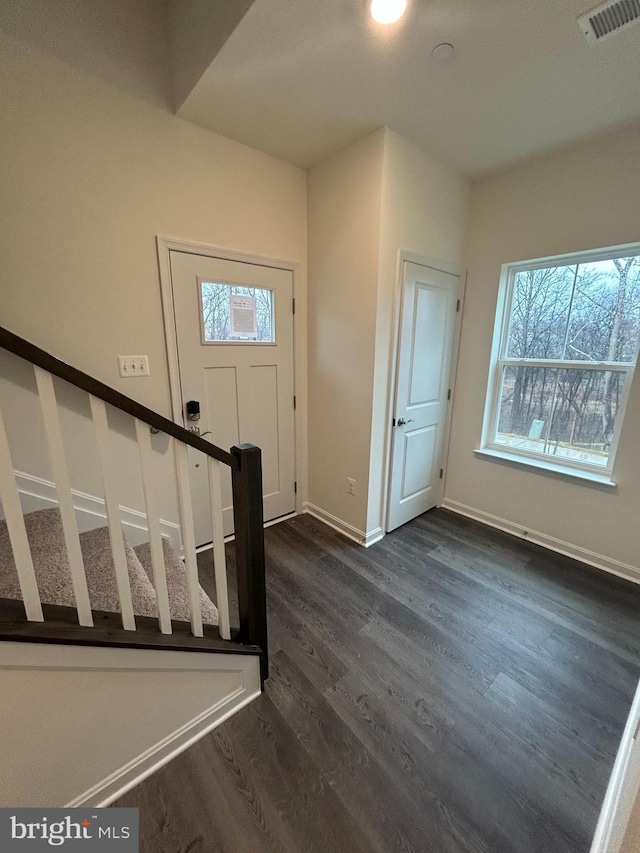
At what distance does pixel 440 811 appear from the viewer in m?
1.10

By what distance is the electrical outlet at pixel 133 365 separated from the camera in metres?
1.91

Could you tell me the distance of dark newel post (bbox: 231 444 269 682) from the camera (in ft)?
3.92

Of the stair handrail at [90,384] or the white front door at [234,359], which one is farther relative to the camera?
the white front door at [234,359]

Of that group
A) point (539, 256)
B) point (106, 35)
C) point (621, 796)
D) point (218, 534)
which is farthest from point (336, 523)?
point (106, 35)

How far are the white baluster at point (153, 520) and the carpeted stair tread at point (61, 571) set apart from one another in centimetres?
22

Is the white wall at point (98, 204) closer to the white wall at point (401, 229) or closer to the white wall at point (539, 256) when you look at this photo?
the white wall at point (401, 229)

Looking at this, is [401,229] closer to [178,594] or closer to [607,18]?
[607,18]

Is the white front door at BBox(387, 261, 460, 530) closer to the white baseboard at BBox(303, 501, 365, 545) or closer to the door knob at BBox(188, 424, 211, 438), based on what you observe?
the white baseboard at BBox(303, 501, 365, 545)

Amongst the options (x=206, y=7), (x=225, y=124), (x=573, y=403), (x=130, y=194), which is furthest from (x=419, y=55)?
(x=573, y=403)

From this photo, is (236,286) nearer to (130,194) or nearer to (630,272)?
(130,194)

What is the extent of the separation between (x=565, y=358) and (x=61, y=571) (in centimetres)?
309

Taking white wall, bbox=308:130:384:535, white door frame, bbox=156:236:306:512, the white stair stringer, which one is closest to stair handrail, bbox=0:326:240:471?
the white stair stringer

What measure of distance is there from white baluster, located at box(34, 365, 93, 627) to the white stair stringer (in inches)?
5.1

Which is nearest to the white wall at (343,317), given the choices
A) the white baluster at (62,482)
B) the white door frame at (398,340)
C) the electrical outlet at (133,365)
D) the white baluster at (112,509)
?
the white door frame at (398,340)
